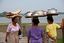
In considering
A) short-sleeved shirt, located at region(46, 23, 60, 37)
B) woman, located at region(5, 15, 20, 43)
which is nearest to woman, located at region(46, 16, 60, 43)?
short-sleeved shirt, located at region(46, 23, 60, 37)

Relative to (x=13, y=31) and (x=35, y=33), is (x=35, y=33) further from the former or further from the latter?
(x=13, y=31)

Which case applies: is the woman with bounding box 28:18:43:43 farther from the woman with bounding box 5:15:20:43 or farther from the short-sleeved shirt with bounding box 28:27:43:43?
the woman with bounding box 5:15:20:43

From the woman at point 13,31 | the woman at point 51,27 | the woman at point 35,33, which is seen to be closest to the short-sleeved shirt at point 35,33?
the woman at point 35,33

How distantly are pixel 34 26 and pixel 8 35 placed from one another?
1.22m

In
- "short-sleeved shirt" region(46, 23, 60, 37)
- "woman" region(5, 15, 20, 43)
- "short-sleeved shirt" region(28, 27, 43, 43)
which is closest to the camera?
"short-sleeved shirt" region(28, 27, 43, 43)

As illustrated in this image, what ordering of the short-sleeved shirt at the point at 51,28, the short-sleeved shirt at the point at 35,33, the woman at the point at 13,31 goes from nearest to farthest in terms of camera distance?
1. the short-sleeved shirt at the point at 35,33
2. the woman at the point at 13,31
3. the short-sleeved shirt at the point at 51,28

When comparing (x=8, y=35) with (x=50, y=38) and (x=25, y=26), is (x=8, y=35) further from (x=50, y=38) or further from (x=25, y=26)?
(x=25, y=26)

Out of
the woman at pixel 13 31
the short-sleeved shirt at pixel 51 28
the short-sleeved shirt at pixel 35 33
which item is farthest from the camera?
the short-sleeved shirt at pixel 51 28

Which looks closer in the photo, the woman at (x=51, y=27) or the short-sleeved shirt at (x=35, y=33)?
the short-sleeved shirt at (x=35, y=33)

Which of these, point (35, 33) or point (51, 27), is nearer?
point (35, 33)

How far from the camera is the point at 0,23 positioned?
11898 millimetres

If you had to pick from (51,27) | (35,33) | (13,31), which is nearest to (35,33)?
(35,33)

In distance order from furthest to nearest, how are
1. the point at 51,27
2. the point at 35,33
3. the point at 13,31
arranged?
the point at 51,27 < the point at 13,31 < the point at 35,33

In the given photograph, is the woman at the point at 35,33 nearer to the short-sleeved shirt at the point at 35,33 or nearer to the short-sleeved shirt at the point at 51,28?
the short-sleeved shirt at the point at 35,33
